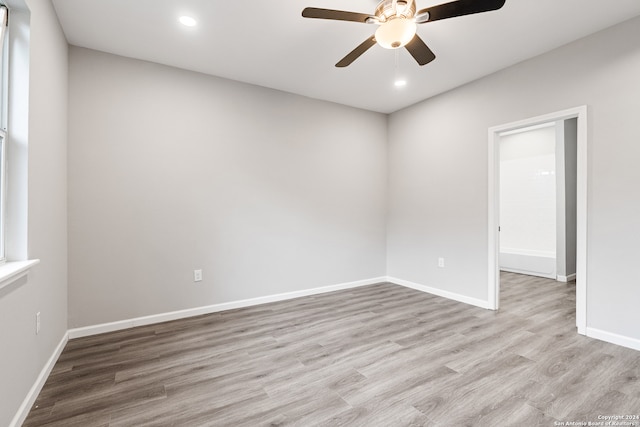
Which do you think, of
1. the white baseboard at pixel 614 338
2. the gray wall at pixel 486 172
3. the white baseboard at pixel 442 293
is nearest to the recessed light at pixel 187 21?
the gray wall at pixel 486 172

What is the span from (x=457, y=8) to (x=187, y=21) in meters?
2.07

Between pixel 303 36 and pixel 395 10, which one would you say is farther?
pixel 303 36

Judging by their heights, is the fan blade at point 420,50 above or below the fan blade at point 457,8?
below

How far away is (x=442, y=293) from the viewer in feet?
13.2

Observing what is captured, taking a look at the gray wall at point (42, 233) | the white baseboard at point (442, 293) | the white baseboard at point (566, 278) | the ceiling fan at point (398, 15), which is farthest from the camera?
the white baseboard at point (566, 278)

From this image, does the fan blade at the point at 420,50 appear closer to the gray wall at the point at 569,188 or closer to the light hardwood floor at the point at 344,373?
the light hardwood floor at the point at 344,373

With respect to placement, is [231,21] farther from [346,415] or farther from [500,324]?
[500,324]

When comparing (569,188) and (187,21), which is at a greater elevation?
(187,21)

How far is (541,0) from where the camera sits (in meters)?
2.22

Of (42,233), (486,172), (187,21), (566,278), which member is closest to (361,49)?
(187,21)

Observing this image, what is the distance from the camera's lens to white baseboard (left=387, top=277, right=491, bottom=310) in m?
3.59

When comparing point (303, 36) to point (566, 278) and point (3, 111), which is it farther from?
point (566, 278)

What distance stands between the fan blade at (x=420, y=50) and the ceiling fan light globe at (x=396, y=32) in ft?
0.47

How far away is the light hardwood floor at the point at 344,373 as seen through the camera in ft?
5.67
